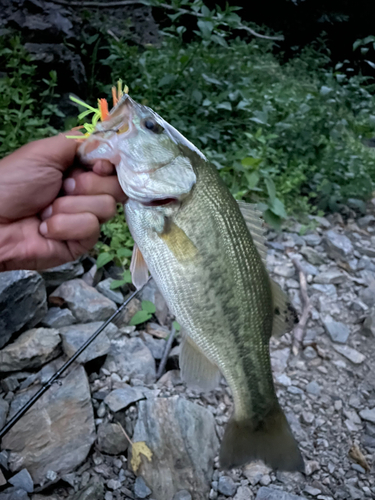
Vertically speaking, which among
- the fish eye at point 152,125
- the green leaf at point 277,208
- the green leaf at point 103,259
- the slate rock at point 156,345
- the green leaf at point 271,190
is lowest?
the slate rock at point 156,345

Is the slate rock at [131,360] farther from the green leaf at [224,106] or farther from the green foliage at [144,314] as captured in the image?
the green leaf at [224,106]

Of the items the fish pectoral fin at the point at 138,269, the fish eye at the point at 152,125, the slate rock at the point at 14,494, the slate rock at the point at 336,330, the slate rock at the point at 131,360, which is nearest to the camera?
the fish eye at the point at 152,125

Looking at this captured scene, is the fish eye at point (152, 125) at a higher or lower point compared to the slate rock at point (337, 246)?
higher

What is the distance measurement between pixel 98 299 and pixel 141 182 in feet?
4.12

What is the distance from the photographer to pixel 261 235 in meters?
1.19

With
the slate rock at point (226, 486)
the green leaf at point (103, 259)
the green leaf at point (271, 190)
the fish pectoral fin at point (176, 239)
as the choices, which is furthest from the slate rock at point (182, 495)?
the green leaf at point (271, 190)

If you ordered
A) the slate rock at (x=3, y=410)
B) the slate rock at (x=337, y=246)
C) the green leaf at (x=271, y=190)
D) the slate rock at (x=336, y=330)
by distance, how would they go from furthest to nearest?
1. the slate rock at (x=337, y=246)
2. the green leaf at (x=271, y=190)
3. the slate rock at (x=336, y=330)
4. the slate rock at (x=3, y=410)

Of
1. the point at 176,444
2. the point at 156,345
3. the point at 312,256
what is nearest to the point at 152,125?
the point at 176,444

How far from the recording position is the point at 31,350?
70.1 inches

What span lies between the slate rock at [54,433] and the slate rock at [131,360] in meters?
0.24

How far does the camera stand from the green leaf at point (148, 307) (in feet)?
7.08

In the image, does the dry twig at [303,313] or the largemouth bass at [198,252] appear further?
the dry twig at [303,313]

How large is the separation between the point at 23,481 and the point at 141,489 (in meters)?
0.45

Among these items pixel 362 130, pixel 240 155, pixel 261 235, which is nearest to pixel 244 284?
pixel 261 235
